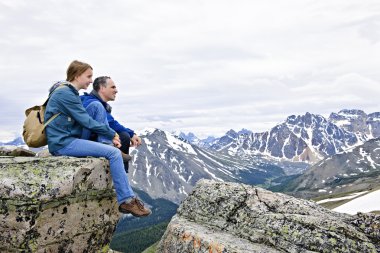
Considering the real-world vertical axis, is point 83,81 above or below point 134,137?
above

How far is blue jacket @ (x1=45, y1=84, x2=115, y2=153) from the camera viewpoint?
39.2 ft

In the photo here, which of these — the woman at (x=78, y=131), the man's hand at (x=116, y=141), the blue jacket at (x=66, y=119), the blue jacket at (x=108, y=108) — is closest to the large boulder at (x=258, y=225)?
the woman at (x=78, y=131)

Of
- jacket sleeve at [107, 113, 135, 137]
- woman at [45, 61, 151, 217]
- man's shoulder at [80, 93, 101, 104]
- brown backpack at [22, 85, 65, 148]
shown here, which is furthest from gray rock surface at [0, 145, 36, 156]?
jacket sleeve at [107, 113, 135, 137]

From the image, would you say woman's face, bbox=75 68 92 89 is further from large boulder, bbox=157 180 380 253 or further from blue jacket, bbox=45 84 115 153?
large boulder, bbox=157 180 380 253

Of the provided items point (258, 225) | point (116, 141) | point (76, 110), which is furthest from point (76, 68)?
point (258, 225)

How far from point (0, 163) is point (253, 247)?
8718 mm

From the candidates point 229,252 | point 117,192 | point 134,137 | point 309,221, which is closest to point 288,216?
point 309,221

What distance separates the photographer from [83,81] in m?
12.7

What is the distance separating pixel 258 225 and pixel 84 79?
26.0 ft

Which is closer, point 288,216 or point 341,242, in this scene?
point 341,242

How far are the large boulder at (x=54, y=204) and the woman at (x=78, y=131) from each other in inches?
16.4

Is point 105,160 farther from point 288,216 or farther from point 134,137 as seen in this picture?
point 288,216

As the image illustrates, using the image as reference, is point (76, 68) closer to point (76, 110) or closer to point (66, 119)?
point (76, 110)

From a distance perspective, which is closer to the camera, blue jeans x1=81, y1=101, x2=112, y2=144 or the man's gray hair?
blue jeans x1=81, y1=101, x2=112, y2=144
